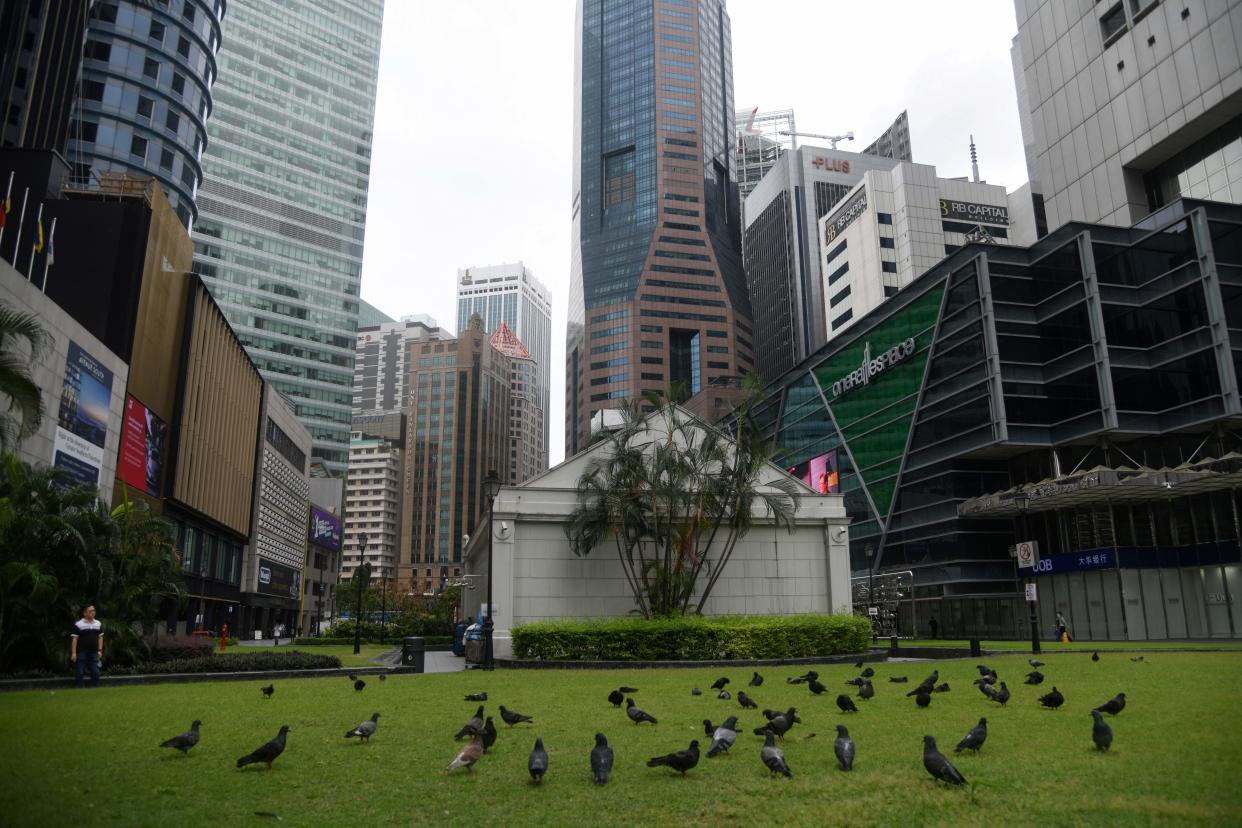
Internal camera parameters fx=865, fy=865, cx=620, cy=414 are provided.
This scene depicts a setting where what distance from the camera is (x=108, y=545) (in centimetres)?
2267

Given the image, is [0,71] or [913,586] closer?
[0,71]

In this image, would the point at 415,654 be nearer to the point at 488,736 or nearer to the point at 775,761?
the point at 488,736

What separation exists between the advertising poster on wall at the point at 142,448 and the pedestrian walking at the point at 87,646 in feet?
83.0

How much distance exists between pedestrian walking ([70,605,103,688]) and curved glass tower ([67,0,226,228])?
68.0m

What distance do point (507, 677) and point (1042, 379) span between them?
4193 centimetres

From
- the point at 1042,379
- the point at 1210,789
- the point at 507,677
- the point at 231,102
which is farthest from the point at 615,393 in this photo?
the point at 1210,789

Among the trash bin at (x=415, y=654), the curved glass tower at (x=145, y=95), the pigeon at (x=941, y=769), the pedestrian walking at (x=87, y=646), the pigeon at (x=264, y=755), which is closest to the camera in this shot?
the pigeon at (x=941, y=769)

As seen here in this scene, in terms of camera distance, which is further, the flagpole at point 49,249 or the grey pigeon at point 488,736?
the flagpole at point 49,249

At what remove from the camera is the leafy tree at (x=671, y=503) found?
103 feet

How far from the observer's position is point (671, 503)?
30734mm

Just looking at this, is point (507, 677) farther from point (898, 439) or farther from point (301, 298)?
point (301, 298)

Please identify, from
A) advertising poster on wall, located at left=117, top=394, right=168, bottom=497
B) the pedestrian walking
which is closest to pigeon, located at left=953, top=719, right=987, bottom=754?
the pedestrian walking

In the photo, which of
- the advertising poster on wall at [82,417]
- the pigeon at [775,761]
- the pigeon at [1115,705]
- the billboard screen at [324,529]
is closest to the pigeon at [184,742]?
the pigeon at [775,761]

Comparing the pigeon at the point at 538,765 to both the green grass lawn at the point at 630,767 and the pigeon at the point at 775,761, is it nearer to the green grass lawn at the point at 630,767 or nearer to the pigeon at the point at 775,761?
the green grass lawn at the point at 630,767
